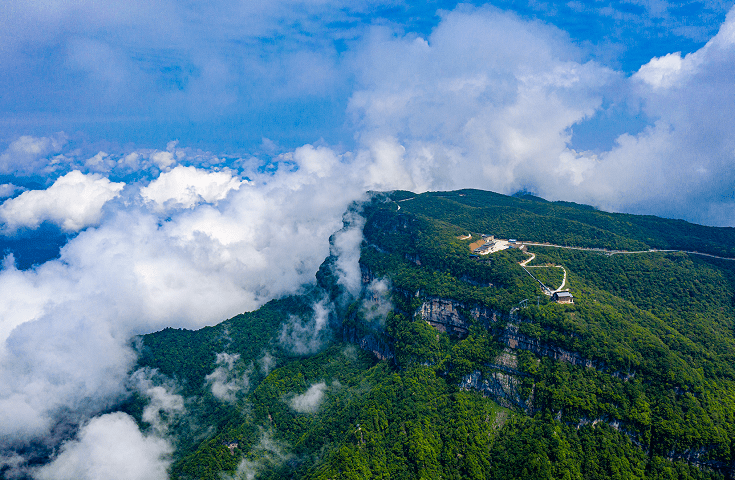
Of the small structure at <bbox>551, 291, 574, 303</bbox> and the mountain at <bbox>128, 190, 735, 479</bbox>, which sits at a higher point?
the small structure at <bbox>551, 291, 574, 303</bbox>

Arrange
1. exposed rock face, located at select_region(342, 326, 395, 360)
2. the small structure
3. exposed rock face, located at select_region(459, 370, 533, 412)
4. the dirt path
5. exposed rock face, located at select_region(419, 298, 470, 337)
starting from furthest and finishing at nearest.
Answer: exposed rock face, located at select_region(342, 326, 395, 360) < exposed rock face, located at select_region(419, 298, 470, 337) < the dirt path < the small structure < exposed rock face, located at select_region(459, 370, 533, 412)

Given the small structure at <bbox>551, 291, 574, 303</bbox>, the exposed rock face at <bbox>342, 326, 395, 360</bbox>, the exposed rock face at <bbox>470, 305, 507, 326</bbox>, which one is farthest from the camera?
the exposed rock face at <bbox>342, 326, 395, 360</bbox>

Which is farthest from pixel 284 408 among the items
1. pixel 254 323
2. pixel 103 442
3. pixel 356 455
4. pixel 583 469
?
pixel 583 469

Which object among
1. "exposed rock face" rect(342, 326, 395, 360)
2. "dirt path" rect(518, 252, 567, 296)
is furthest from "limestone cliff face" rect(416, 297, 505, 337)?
"dirt path" rect(518, 252, 567, 296)

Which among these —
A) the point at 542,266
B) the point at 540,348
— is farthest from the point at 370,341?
the point at 542,266

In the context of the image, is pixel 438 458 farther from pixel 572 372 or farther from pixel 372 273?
pixel 372 273

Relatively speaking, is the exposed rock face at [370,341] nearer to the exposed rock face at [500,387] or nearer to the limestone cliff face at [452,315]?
the limestone cliff face at [452,315]

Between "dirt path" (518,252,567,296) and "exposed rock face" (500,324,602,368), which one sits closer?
"exposed rock face" (500,324,602,368)

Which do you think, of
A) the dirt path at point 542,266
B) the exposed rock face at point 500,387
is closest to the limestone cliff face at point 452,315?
the exposed rock face at point 500,387

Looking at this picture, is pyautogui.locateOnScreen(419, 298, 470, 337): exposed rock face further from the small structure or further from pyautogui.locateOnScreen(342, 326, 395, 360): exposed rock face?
the small structure
